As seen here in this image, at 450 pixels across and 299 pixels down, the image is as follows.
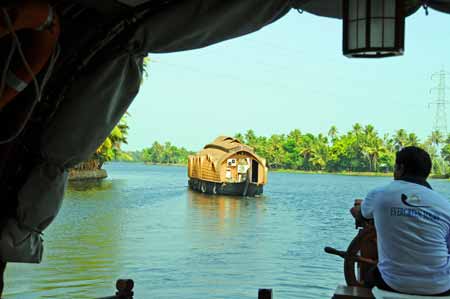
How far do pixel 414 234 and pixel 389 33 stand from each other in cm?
68

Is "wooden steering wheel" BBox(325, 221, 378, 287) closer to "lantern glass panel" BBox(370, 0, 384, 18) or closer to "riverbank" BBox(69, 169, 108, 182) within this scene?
"lantern glass panel" BBox(370, 0, 384, 18)

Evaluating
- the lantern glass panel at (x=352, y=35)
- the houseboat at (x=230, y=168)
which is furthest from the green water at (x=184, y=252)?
the lantern glass panel at (x=352, y=35)

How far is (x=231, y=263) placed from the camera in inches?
525

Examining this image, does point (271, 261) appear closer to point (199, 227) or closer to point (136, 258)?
point (136, 258)

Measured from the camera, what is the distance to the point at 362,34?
2.39m

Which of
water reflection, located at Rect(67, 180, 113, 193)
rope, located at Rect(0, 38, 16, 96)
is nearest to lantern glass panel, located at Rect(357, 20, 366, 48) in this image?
rope, located at Rect(0, 38, 16, 96)

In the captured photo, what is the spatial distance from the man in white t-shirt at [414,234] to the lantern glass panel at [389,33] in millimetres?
403

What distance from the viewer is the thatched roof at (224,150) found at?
31.7 m

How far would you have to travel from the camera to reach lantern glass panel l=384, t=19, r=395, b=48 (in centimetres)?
236

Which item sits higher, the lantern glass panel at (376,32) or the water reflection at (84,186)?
the lantern glass panel at (376,32)

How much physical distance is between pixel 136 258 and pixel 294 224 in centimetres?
998

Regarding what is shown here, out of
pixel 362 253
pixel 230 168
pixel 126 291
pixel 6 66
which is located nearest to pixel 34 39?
pixel 6 66

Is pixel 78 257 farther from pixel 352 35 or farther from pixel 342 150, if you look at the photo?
pixel 342 150

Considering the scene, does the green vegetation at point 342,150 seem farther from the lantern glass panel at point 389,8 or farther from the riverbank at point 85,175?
the lantern glass panel at point 389,8
